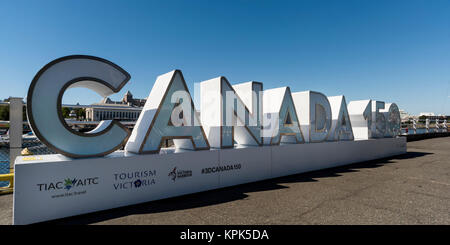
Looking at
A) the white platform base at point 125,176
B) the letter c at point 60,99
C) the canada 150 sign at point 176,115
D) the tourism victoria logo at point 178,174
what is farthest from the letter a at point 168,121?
the tourism victoria logo at point 178,174

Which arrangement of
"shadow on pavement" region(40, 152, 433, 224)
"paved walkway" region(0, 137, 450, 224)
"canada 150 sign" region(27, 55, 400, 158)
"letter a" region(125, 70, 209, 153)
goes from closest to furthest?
"paved walkway" region(0, 137, 450, 224)
"shadow on pavement" region(40, 152, 433, 224)
"canada 150 sign" region(27, 55, 400, 158)
"letter a" region(125, 70, 209, 153)

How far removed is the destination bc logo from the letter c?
0.73 m

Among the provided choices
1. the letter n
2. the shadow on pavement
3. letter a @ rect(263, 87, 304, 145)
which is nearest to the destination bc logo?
the shadow on pavement

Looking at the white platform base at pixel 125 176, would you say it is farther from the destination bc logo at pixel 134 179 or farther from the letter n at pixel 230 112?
the letter n at pixel 230 112

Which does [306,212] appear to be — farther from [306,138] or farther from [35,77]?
[35,77]

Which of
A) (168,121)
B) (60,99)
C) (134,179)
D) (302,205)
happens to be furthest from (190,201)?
(60,99)

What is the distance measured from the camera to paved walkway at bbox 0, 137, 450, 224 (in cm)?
446

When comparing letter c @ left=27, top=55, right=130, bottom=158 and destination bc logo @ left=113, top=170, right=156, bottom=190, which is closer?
letter c @ left=27, top=55, right=130, bottom=158

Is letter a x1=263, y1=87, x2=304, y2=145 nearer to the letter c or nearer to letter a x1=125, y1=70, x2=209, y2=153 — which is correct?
letter a x1=125, y1=70, x2=209, y2=153

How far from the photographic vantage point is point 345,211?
4891 millimetres

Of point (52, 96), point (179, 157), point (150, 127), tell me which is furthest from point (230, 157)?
point (52, 96)

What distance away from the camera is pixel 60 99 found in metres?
4.91

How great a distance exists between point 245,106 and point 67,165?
209 inches

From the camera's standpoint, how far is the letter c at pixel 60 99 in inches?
183
